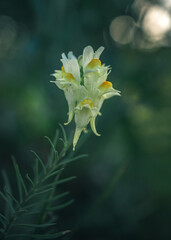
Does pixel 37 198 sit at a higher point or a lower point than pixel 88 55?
lower

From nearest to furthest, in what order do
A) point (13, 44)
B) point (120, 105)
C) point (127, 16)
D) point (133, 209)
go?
point (133, 209) < point (120, 105) < point (127, 16) < point (13, 44)

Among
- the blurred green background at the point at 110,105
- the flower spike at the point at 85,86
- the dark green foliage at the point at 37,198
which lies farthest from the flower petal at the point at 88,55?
the blurred green background at the point at 110,105

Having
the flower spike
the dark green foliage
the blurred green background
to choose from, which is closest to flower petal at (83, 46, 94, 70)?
the flower spike

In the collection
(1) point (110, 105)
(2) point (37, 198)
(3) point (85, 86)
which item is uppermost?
(1) point (110, 105)

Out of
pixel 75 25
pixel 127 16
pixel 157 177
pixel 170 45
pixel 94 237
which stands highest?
pixel 127 16

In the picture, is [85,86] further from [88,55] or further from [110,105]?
[110,105]

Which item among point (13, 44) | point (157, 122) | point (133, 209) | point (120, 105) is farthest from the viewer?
point (13, 44)

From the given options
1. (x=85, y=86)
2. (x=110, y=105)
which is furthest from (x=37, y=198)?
(x=110, y=105)

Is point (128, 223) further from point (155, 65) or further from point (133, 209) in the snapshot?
point (155, 65)

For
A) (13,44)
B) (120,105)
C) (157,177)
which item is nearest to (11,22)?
(13,44)
